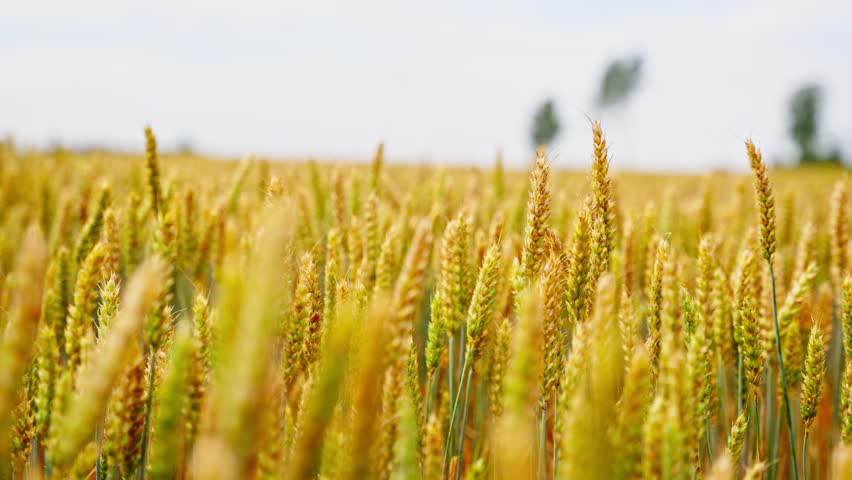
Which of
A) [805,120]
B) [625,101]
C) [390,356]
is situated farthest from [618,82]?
[390,356]

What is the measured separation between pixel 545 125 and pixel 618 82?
717cm

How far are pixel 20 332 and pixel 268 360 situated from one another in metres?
0.32

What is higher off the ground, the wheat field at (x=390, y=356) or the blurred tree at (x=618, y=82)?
the blurred tree at (x=618, y=82)

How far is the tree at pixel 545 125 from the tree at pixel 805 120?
19.1 meters

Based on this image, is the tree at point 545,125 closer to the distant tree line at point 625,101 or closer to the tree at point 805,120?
the distant tree line at point 625,101

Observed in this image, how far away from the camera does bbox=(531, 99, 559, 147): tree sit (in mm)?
51375

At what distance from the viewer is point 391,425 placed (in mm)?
730

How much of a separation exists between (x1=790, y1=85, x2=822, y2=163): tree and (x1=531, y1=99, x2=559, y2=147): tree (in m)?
19.1

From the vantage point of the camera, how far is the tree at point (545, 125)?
2023 inches

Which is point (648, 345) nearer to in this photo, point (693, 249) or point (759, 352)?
point (759, 352)

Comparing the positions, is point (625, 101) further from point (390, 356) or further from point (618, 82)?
point (390, 356)

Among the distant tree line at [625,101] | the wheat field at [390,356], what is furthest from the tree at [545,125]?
the wheat field at [390,356]

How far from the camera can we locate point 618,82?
49.0 metres

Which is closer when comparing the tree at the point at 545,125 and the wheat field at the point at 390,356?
the wheat field at the point at 390,356
